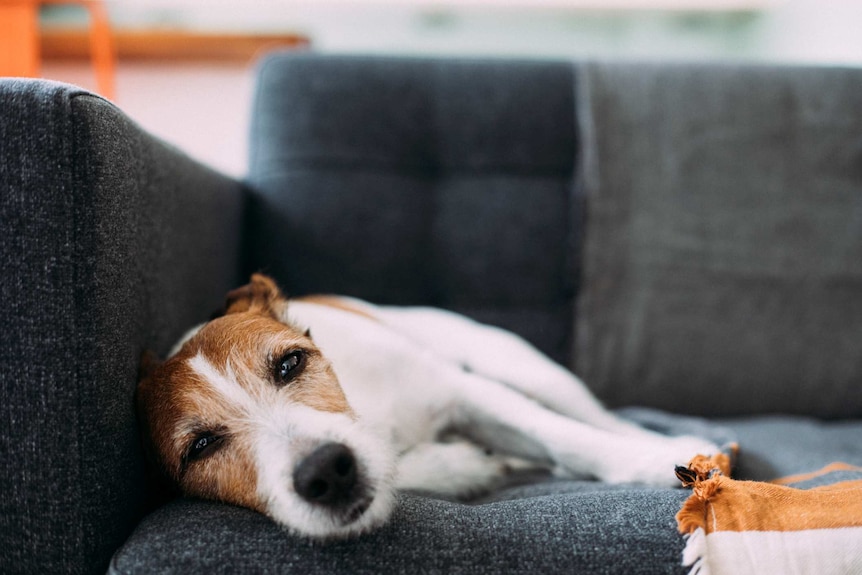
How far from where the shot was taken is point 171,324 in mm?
1227

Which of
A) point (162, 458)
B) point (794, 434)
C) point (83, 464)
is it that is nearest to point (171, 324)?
point (162, 458)

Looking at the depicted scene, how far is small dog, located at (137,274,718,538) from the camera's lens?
0.88 meters

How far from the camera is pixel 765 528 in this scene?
848mm

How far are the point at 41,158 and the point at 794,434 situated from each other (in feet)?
5.97

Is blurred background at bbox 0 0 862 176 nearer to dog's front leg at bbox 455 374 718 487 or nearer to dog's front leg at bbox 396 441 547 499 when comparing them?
dog's front leg at bbox 455 374 718 487

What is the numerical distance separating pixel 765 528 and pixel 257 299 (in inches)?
41.4

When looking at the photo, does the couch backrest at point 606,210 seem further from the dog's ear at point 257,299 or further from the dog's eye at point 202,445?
the dog's eye at point 202,445

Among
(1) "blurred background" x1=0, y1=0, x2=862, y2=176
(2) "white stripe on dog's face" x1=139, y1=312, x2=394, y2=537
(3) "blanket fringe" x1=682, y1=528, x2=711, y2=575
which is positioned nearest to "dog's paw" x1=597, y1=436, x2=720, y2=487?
(3) "blanket fringe" x1=682, y1=528, x2=711, y2=575

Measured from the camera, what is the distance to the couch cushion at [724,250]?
1.83 meters

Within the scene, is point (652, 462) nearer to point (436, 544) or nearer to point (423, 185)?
point (436, 544)

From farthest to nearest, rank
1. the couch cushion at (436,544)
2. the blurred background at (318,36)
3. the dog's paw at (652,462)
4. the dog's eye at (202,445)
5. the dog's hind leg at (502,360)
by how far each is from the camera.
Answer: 1. the blurred background at (318,36)
2. the dog's hind leg at (502,360)
3. the dog's paw at (652,462)
4. the dog's eye at (202,445)
5. the couch cushion at (436,544)

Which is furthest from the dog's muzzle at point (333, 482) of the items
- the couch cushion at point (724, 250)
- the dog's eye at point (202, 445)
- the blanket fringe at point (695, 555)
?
the couch cushion at point (724, 250)

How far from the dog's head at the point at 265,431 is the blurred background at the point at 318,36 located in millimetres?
2125

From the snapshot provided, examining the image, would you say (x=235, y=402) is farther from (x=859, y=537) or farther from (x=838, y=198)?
(x=838, y=198)
